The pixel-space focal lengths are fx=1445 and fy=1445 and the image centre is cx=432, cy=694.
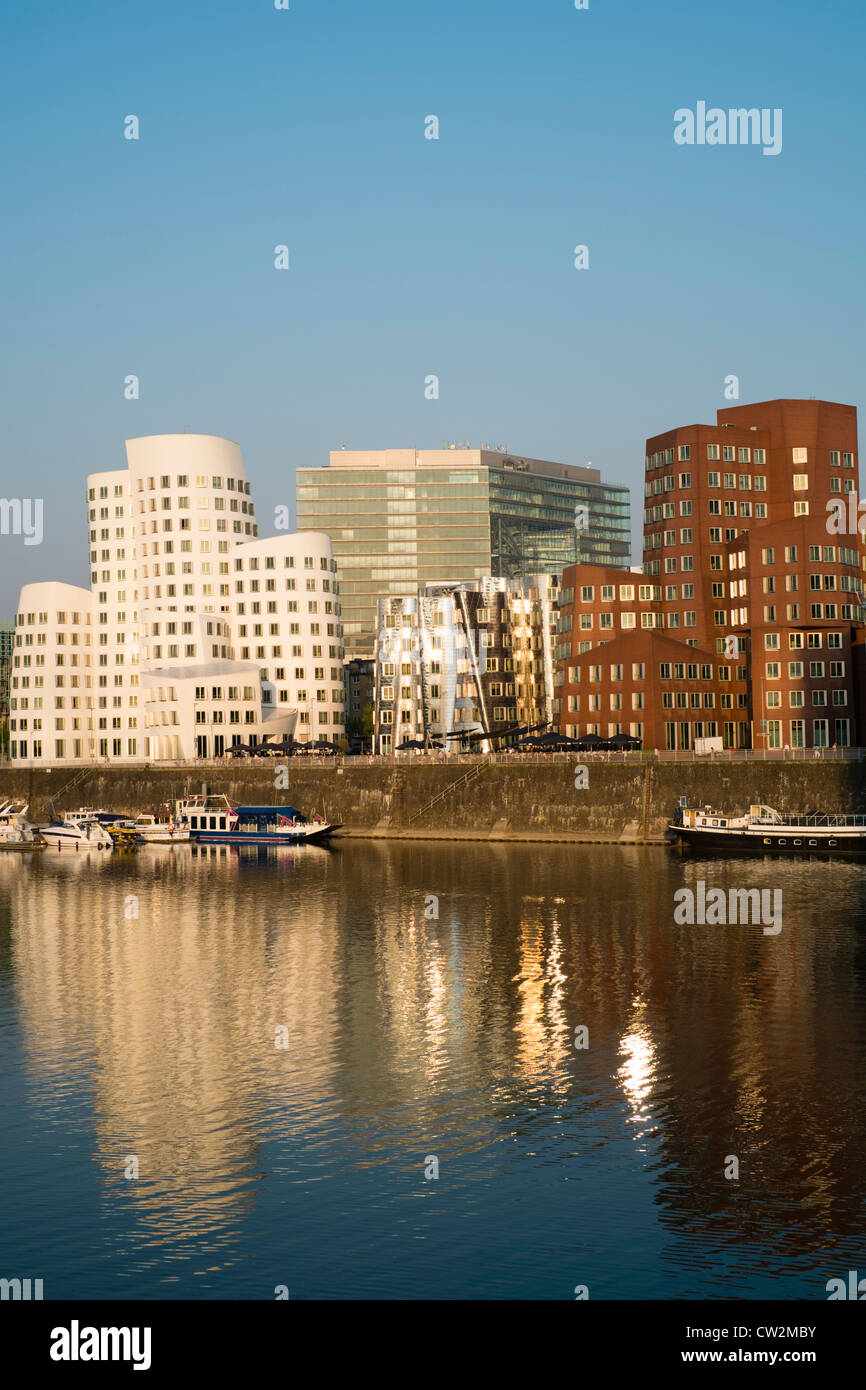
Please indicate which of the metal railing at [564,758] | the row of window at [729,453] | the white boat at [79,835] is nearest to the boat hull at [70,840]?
the white boat at [79,835]

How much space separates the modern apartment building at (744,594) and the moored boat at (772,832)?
76.1ft

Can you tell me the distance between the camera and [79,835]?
169 meters

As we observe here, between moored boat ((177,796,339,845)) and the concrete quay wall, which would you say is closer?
the concrete quay wall

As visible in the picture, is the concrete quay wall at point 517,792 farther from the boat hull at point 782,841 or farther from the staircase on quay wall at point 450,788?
the boat hull at point 782,841

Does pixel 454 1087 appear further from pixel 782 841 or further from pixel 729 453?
pixel 729 453

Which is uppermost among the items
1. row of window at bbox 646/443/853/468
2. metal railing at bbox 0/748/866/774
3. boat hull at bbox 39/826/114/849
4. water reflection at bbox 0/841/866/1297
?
row of window at bbox 646/443/853/468

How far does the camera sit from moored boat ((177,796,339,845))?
538 ft

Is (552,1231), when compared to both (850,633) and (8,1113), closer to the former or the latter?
(8,1113)

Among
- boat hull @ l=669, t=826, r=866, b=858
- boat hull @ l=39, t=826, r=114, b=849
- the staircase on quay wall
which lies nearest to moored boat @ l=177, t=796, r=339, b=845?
boat hull @ l=39, t=826, r=114, b=849

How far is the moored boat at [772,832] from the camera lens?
130 meters

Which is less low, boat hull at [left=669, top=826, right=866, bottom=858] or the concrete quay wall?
the concrete quay wall

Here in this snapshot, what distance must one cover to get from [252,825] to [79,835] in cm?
2015

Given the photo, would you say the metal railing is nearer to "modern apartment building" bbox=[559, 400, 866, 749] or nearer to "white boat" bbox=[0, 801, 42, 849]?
"modern apartment building" bbox=[559, 400, 866, 749]
